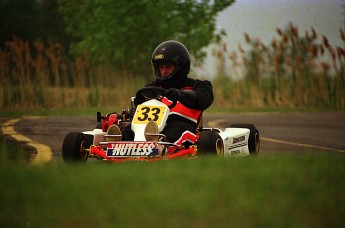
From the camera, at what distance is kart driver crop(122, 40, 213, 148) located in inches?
412

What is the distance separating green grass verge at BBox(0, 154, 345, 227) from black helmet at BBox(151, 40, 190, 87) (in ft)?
8.82

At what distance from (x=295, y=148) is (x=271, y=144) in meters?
0.80

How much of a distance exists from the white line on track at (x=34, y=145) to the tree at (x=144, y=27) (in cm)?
879

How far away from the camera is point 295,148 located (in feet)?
42.8

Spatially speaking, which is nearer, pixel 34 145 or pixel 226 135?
pixel 226 135

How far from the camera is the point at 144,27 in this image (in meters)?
26.5

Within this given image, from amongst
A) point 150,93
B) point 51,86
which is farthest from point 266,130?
point 51,86

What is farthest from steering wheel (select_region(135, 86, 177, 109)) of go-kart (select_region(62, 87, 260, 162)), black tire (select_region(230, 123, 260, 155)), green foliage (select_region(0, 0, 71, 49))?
green foliage (select_region(0, 0, 71, 49))

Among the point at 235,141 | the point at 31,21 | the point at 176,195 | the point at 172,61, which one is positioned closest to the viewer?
the point at 176,195

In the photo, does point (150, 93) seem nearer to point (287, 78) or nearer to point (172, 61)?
point (172, 61)

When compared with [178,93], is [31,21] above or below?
above

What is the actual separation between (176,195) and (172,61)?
439 centimetres

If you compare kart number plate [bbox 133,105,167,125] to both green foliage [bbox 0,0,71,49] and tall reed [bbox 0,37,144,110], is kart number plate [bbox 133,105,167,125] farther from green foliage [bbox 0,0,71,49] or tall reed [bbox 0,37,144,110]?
green foliage [bbox 0,0,71,49]

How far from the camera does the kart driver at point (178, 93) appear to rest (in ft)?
34.3
